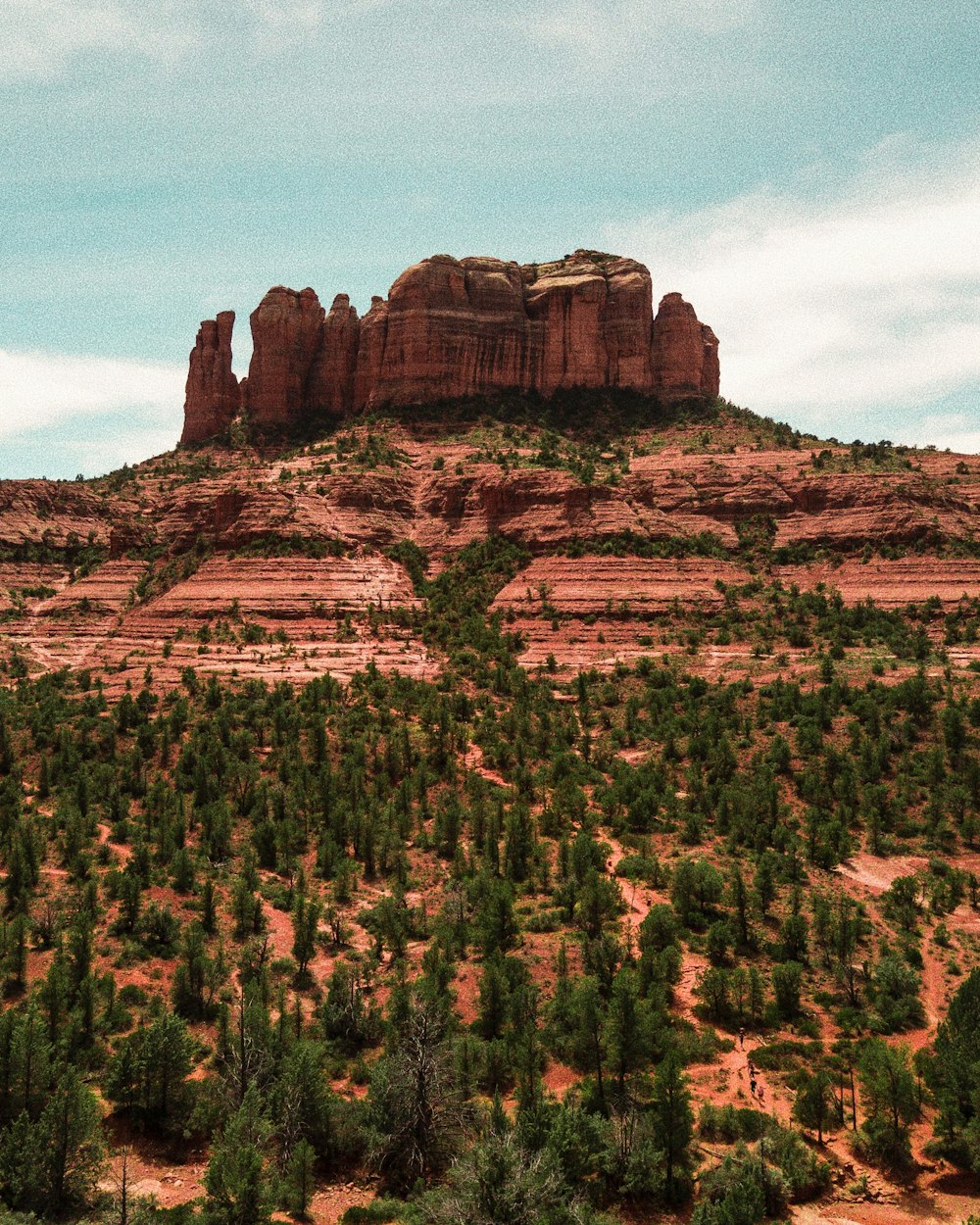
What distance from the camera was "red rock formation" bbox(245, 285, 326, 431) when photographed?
105 meters

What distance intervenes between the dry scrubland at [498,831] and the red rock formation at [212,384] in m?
15.8

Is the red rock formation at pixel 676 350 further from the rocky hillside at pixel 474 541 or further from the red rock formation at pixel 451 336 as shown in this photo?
the red rock formation at pixel 451 336

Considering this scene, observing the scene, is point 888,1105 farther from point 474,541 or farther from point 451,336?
point 451,336

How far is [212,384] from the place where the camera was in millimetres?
110688

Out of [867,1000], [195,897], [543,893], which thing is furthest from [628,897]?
[195,897]

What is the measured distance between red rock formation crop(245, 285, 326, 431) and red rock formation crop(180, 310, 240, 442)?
4957 millimetres

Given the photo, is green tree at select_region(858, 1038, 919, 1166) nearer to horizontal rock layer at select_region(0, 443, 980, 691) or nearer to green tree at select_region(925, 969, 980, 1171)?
green tree at select_region(925, 969, 980, 1171)

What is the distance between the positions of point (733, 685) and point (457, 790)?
2005 cm

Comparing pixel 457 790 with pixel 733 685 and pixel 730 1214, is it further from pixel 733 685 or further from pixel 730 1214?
pixel 730 1214

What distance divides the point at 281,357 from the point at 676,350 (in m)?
44.8

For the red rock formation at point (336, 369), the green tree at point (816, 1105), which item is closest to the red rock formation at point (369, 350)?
the red rock formation at point (336, 369)

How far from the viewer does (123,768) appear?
5206cm

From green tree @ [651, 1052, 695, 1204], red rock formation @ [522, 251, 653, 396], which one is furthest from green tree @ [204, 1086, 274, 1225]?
red rock formation @ [522, 251, 653, 396]

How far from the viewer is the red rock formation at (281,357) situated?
346ft
